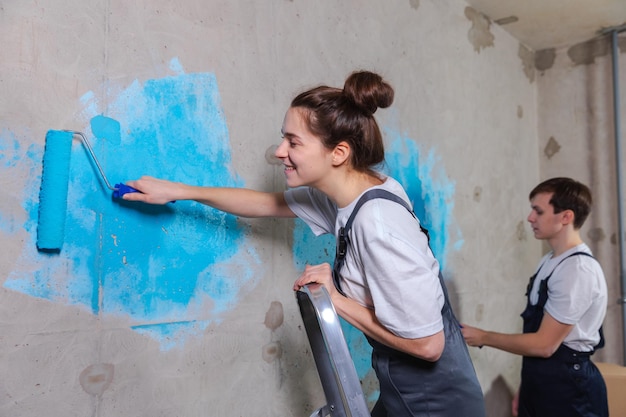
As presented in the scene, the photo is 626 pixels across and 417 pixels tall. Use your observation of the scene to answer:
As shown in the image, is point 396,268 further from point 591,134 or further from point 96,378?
point 591,134

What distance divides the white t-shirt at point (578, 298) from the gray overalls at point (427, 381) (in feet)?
2.68

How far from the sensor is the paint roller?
117cm

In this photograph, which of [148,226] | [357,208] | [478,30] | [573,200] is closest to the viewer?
[357,208]

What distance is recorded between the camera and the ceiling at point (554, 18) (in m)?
2.94

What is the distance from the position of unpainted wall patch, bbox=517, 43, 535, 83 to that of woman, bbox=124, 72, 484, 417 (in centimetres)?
254

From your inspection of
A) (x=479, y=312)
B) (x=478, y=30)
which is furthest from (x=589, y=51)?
(x=479, y=312)

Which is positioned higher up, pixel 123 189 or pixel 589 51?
pixel 589 51

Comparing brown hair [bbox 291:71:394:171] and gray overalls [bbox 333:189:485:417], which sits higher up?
brown hair [bbox 291:71:394:171]

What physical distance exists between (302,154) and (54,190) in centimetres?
Result: 56

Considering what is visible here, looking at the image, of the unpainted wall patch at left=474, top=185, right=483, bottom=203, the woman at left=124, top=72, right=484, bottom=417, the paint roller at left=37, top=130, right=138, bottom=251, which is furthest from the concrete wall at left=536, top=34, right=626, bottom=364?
the paint roller at left=37, top=130, right=138, bottom=251

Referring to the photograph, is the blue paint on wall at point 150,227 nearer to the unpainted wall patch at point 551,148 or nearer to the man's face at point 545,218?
the man's face at point 545,218

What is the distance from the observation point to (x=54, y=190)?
1.18 meters

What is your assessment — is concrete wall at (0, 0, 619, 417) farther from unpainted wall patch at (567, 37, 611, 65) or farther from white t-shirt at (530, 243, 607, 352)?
unpainted wall patch at (567, 37, 611, 65)

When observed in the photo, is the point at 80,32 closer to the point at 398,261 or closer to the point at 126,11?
the point at 126,11
